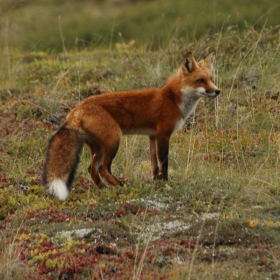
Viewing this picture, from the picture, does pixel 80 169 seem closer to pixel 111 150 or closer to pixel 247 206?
pixel 111 150

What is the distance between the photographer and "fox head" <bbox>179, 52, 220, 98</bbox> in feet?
33.3

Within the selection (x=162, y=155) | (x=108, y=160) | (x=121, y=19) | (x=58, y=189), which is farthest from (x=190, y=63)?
(x=121, y=19)

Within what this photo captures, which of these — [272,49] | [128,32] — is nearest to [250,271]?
[272,49]

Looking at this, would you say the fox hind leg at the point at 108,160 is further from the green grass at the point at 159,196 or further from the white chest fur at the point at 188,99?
the white chest fur at the point at 188,99

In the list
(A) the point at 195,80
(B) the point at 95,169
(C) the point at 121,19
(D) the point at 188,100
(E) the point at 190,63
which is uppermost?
(E) the point at 190,63

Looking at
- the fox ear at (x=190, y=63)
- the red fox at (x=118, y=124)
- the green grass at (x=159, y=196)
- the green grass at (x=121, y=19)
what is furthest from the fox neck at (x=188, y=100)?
the green grass at (x=121, y=19)

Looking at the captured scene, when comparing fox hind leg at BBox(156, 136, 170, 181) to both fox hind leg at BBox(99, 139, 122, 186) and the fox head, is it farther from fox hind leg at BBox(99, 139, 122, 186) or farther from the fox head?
the fox head

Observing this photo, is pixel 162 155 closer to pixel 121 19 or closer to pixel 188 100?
pixel 188 100

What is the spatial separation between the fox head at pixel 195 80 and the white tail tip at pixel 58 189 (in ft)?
7.24

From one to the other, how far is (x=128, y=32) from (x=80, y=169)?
17360mm

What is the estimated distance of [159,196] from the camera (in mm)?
8945

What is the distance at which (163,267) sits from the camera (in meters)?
7.08

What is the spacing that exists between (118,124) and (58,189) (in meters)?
1.26

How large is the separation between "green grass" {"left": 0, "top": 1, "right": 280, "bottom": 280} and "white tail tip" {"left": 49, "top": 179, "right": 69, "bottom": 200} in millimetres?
135
